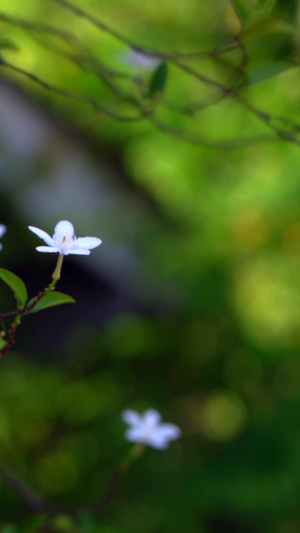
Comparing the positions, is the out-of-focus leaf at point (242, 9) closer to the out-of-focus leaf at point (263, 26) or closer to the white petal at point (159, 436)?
the out-of-focus leaf at point (263, 26)

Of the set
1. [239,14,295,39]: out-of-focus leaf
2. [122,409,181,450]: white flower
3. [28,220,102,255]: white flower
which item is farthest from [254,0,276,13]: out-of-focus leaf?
[122,409,181,450]: white flower

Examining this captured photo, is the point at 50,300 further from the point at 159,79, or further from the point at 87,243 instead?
the point at 159,79

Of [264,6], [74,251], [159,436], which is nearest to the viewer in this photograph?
[74,251]

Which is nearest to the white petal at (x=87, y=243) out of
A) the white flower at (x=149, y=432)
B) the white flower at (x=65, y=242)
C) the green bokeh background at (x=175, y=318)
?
the white flower at (x=65, y=242)

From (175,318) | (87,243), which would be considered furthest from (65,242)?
(175,318)

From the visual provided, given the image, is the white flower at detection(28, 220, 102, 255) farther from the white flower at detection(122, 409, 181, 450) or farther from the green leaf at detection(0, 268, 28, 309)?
the white flower at detection(122, 409, 181, 450)

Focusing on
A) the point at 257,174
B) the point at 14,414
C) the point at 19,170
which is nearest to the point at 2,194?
the point at 19,170
